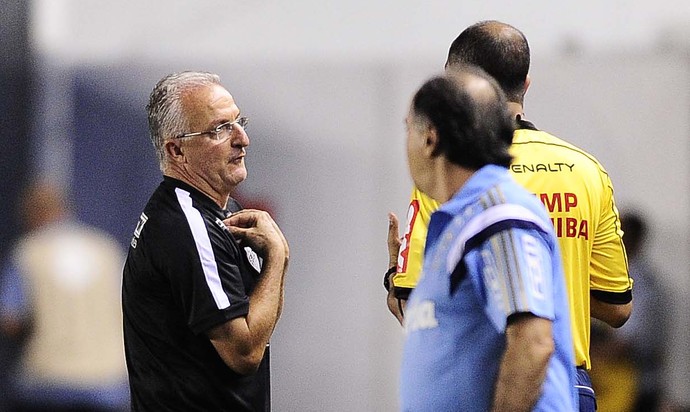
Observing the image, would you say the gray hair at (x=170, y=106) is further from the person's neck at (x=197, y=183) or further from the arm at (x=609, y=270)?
the arm at (x=609, y=270)

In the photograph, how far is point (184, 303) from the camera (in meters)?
3.70

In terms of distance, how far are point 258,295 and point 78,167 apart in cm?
657

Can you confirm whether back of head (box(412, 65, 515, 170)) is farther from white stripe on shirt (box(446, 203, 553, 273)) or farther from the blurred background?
the blurred background

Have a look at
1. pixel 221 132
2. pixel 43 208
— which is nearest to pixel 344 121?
pixel 43 208

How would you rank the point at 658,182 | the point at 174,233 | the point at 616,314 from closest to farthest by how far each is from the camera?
the point at 174,233 → the point at 616,314 → the point at 658,182

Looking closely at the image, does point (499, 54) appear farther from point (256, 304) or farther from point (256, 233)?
point (256, 304)

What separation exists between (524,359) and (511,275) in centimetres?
18

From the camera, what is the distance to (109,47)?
1048 centimetres

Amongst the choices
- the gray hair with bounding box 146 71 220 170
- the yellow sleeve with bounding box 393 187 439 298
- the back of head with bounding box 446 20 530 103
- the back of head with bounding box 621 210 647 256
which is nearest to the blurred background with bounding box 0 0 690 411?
the back of head with bounding box 621 210 647 256

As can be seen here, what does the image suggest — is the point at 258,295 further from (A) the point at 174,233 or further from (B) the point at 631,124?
(B) the point at 631,124

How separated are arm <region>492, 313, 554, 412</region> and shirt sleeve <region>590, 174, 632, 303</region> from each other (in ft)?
3.44

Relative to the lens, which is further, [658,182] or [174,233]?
[658,182]

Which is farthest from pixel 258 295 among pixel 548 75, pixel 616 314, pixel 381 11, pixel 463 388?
pixel 381 11

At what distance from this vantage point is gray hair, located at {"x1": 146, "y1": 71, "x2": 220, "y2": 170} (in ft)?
12.8
